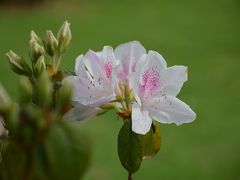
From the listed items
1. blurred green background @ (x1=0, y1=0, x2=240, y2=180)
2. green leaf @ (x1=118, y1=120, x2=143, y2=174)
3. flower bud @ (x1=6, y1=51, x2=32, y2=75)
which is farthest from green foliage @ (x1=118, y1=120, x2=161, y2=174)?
blurred green background @ (x1=0, y1=0, x2=240, y2=180)

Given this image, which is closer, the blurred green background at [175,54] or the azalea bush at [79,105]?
the azalea bush at [79,105]

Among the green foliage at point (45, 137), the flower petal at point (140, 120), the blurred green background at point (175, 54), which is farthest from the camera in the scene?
the blurred green background at point (175, 54)

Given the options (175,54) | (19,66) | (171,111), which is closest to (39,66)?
(19,66)

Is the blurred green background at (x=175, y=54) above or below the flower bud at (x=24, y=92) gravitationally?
below

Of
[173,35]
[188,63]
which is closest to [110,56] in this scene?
[188,63]

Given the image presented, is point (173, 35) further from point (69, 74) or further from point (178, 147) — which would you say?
point (69, 74)

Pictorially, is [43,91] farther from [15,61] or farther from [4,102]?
[15,61]

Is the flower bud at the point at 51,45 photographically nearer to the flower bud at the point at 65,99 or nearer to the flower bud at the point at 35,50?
the flower bud at the point at 35,50

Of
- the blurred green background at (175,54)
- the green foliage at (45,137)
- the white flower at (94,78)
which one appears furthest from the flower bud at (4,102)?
the blurred green background at (175,54)
